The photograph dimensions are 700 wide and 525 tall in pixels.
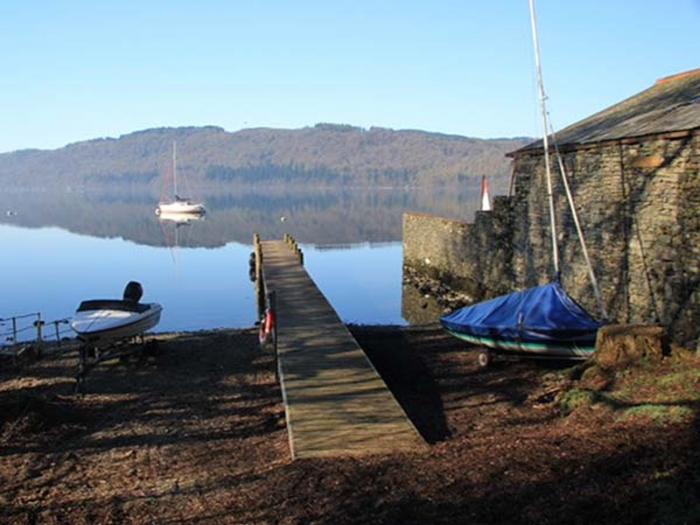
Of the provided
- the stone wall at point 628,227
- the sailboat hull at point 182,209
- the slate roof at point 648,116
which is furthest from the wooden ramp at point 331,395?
the sailboat hull at point 182,209

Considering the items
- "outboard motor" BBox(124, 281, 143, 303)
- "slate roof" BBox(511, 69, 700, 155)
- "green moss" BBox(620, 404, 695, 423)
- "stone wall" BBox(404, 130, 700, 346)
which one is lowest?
"outboard motor" BBox(124, 281, 143, 303)

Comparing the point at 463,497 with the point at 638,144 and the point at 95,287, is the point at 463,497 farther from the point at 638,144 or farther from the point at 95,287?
the point at 95,287

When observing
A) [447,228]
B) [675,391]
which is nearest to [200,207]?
[447,228]

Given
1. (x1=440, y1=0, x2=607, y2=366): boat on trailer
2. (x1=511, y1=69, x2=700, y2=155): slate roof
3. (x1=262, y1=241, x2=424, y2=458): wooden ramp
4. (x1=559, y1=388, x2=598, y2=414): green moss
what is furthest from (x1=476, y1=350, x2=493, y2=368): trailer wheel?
(x1=511, y1=69, x2=700, y2=155): slate roof

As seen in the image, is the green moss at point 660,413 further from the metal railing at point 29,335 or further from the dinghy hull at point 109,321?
the metal railing at point 29,335

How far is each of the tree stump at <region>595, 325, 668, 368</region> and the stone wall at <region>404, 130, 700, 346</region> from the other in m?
2.58

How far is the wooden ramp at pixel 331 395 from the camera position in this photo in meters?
9.54

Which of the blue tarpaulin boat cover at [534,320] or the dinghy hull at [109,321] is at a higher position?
the blue tarpaulin boat cover at [534,320]

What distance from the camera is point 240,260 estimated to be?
51719 millimetres

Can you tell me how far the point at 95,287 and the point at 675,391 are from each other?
1352 inches

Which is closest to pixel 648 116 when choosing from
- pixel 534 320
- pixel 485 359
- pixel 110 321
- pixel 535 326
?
pixel 534 320

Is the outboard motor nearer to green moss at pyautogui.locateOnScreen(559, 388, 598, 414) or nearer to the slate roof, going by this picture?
the slate roof

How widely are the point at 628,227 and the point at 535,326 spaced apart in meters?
4.04

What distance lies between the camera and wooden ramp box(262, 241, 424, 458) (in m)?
9.54
